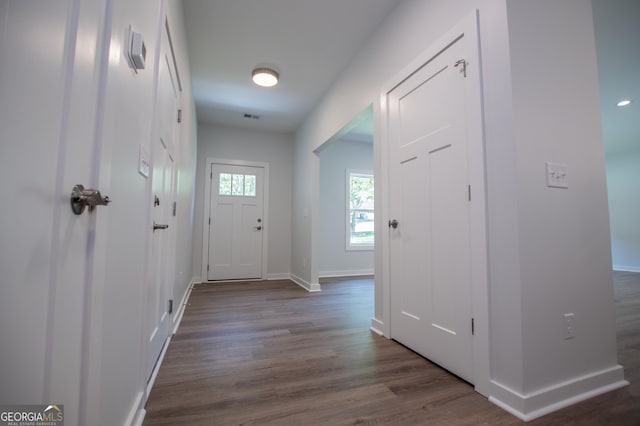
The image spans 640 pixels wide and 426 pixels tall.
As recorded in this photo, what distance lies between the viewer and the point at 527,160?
1.33m

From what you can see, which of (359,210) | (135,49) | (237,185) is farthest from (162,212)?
(359,210)

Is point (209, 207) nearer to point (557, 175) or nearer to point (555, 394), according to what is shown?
point (557, 175)

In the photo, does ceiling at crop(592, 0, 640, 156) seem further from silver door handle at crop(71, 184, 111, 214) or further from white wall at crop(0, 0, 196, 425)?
silver door handle at crop(71, 184, 111, 214)

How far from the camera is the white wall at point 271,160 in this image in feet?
15.5

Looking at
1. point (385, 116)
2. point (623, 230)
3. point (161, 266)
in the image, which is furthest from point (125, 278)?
point (623, 230)

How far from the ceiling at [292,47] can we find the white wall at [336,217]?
51.8 inches

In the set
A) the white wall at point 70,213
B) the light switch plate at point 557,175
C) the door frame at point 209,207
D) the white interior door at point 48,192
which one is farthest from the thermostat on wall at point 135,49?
the door frame at point 209,207

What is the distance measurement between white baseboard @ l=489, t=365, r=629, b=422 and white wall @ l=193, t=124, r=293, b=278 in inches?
158

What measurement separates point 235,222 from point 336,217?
1.91 meters

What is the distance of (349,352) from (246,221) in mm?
3448

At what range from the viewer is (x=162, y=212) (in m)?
1.76

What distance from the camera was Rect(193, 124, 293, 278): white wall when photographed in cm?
471

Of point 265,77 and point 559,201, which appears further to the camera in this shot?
point 265,77

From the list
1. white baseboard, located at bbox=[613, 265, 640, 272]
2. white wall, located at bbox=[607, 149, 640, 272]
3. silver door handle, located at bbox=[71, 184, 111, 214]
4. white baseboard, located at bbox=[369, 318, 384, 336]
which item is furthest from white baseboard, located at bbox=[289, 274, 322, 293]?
white baseboard, located at bbox=[613, 265, 640, 272]
